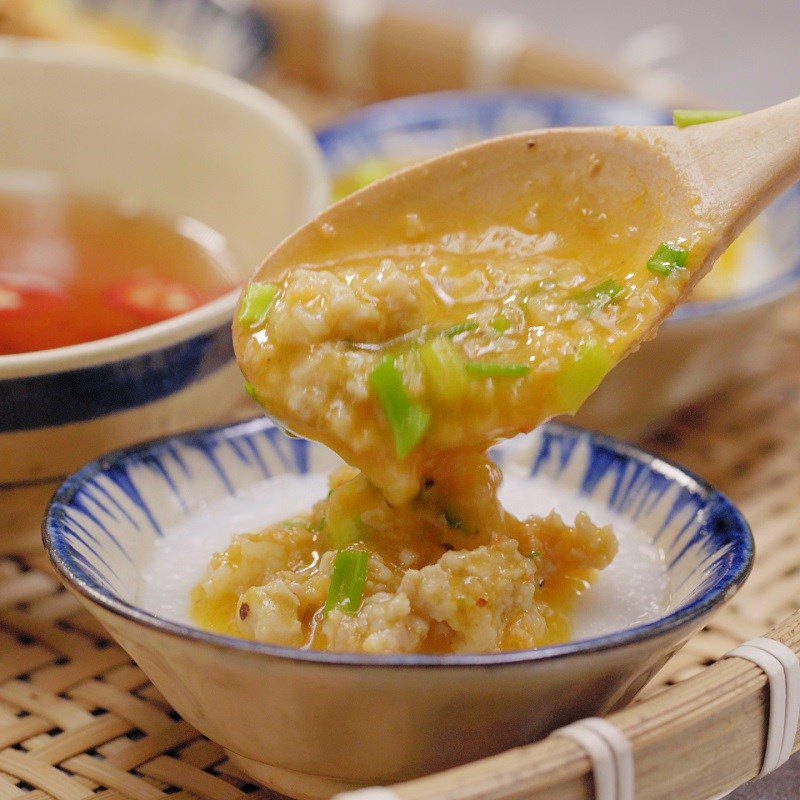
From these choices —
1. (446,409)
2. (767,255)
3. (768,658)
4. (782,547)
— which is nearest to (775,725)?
(768,658)

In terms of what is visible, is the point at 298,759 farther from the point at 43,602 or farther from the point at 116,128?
the point at 116,128

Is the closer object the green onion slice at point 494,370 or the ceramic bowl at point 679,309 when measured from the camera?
the green onion slice at point 494,370

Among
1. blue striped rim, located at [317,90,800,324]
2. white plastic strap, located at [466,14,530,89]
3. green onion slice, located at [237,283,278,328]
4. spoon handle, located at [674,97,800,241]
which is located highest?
white plastic strap, located at [466,14,530,89]

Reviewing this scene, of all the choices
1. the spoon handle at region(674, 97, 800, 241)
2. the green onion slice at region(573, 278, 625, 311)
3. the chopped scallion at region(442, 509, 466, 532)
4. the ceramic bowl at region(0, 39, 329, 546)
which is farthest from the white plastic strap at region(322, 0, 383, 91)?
the chopped scallion at region(442, 509, 466, 532)

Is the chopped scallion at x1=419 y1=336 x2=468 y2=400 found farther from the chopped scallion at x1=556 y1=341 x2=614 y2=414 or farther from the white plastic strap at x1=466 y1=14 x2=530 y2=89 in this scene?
the white plastic strap at x1=466 y1=14 x2=530 y2=89

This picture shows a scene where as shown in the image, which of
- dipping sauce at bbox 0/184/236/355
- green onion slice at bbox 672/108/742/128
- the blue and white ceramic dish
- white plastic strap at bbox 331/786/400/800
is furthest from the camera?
the blue and white ceramic dish

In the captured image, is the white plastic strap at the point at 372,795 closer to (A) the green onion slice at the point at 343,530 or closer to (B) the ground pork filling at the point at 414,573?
(B) the ground pork filling at the point at 414,573

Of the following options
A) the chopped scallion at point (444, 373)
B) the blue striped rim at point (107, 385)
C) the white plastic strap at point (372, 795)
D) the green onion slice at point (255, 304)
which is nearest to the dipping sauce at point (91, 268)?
the blue striped rim at point (107, 385)
